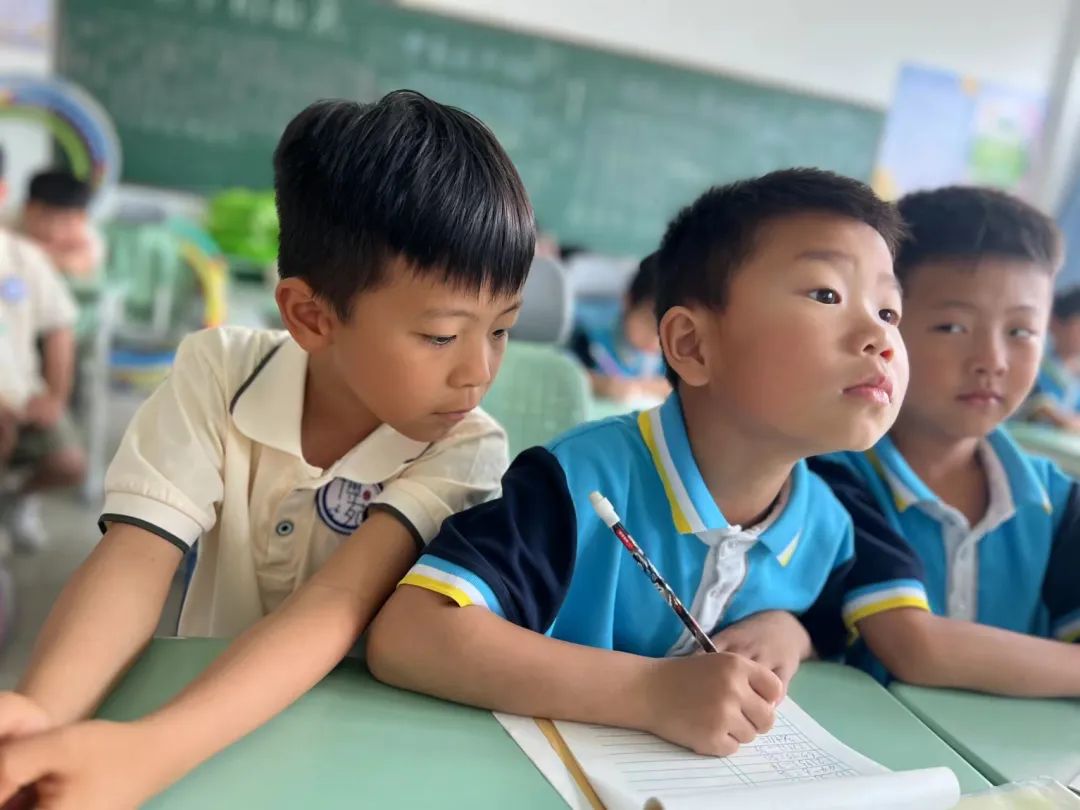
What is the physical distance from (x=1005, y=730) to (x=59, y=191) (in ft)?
10.7

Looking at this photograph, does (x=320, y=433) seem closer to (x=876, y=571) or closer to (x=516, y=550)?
(x=516, y=550)

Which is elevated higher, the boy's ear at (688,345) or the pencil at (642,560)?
the boy's ear at (688,345)

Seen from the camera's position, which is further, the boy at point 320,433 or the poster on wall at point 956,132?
the poster on wall at point 956,132

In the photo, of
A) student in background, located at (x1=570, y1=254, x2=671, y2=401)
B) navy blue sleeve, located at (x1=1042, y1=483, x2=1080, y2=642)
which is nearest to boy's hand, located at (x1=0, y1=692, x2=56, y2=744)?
navy blue sleeve, located at (x1=1042, y1=483, x2=1080, y2=642)

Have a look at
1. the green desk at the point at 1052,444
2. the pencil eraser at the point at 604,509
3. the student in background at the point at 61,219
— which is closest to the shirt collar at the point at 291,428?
the pencil eraser at the point at 604,509

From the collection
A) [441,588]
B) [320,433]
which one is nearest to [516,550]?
[441,588]

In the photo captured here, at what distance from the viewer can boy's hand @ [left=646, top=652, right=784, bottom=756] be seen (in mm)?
677

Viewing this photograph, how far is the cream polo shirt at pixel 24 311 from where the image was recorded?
8.46ft

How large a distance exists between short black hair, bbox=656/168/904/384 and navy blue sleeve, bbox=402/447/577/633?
0.65ft

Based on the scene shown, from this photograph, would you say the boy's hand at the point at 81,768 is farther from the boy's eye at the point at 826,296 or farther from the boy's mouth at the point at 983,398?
the boy's mouth at the point at 983,398

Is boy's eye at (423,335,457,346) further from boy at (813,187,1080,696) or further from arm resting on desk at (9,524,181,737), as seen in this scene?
boy at (813,187,1080,696)

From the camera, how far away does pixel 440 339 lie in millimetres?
788

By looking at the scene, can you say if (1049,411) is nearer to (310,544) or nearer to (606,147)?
(606,147)

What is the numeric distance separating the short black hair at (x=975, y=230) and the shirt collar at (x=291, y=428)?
64 centimetres
